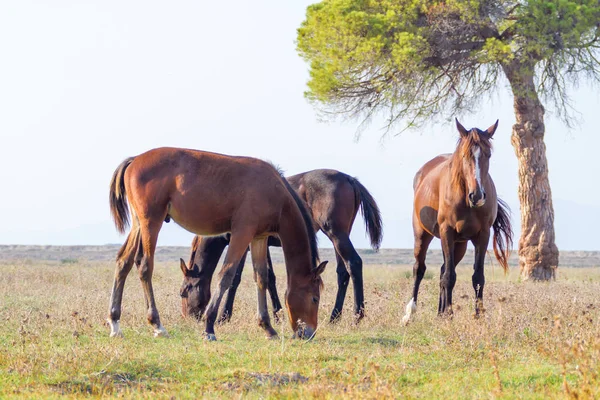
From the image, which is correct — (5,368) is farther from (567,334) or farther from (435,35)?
(435,35)

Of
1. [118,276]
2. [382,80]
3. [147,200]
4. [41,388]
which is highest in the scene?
[382,80]

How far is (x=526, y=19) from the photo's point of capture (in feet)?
66.5

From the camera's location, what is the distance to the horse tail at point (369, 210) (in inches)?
476

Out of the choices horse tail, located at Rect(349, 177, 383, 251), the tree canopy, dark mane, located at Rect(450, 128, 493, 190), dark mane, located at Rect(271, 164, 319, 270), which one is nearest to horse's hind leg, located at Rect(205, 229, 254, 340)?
dark mane, located at Rect(271, 164, 319, 270)

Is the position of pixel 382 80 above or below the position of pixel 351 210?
above

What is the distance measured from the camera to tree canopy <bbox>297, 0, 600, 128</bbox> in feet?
65.9

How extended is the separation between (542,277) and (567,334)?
12757 mm

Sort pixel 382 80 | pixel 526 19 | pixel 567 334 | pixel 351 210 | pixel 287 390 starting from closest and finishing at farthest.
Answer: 1. pixel 287 390
2. pixel 567 334
3. pixel 351 210
4. pixel 526 19
5. pixel 382 80

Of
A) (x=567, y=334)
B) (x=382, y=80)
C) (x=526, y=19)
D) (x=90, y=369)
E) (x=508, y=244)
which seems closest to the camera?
(x=90, y=369)

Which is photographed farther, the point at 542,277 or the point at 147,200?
the point at 542,277

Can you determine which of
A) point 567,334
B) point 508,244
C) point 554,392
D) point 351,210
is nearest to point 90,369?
point 554,392

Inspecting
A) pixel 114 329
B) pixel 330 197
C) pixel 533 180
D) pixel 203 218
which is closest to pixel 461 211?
pixel 330 197

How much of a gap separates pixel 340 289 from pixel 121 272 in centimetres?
353

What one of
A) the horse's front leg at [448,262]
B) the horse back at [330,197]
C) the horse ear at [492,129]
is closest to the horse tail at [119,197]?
the horse back at [330,197]
